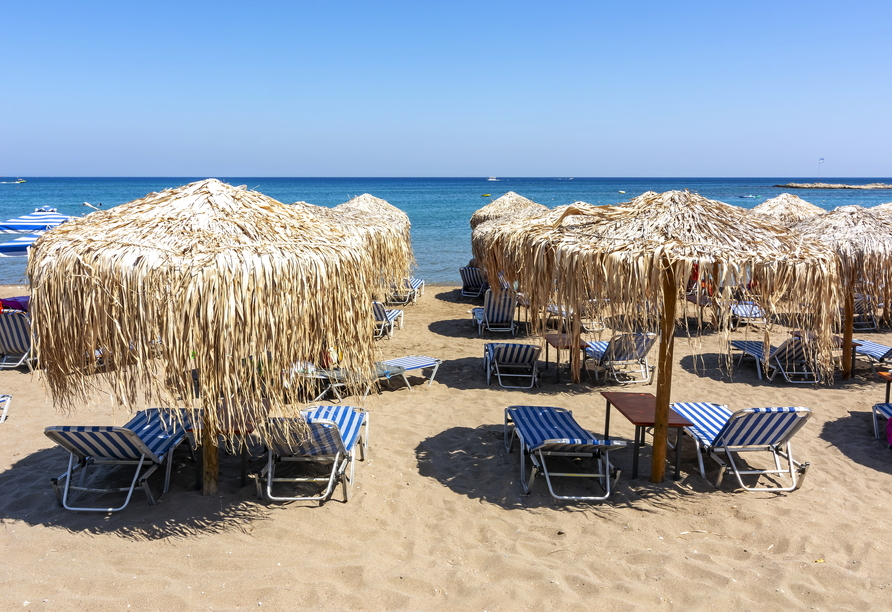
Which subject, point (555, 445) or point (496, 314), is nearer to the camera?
point (555, 445)

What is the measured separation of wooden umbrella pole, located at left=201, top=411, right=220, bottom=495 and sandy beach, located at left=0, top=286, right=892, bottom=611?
3.4 inches

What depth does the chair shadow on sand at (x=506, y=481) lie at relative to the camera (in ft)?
13.2

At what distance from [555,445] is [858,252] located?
4824mm

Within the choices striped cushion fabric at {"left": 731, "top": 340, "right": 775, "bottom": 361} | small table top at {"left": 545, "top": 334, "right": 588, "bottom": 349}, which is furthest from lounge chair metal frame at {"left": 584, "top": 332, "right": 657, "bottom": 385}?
striped cushion fabric at {"left": 731, "top": 340, "right": 775, "bottom": 361}

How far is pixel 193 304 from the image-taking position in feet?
10.1

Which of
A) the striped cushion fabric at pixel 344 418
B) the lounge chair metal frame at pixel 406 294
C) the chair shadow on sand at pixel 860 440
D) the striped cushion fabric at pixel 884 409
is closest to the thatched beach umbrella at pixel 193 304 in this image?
the striped cushion fabric at pixel 344 418

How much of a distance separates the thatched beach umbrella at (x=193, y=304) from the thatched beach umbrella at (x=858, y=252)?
560 centimetres

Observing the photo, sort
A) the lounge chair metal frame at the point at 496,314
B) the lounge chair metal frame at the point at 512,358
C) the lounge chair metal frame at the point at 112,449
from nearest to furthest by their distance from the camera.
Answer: the lounge chair metal frame at the point at 112,449
the lounge chair metal frame at the point at 512,358
the lounge chair metal frame at the point at 496,314

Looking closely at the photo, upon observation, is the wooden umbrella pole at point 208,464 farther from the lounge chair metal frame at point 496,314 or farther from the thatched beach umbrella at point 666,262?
the lounge chair metal frame at point 496,314

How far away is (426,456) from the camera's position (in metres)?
4.74

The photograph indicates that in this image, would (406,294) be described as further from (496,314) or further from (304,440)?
(304,440)

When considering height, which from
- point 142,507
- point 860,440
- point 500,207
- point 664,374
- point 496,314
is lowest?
point 142,507

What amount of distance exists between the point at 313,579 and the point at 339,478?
3.18ft

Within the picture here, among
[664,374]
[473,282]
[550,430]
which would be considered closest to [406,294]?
[473,282]
